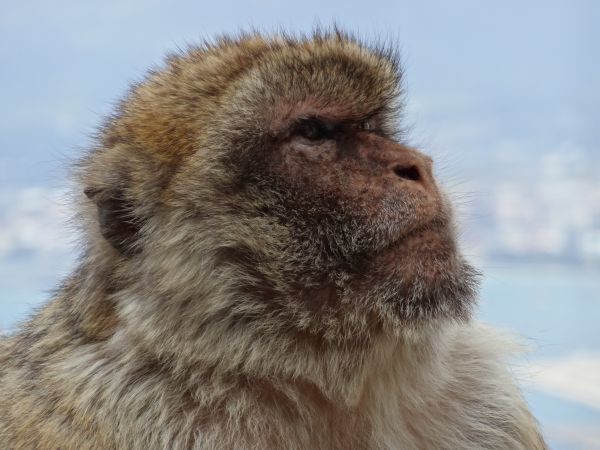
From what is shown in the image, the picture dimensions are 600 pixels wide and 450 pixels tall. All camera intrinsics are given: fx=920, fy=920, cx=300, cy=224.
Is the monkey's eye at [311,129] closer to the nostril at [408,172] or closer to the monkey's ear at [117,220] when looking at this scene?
the nostril at [408,172]

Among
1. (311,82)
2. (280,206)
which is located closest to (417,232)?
(280,206)

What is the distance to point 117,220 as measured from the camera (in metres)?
2.45

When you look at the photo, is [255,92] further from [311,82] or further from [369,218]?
[369,218]

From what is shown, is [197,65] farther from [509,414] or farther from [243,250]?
[509,414]

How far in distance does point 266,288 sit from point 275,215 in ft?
0.61

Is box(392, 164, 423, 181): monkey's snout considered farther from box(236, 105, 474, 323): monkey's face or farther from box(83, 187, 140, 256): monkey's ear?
box(83, 187, 140, 256): monkey's ear

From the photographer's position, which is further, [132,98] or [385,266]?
[132,98]

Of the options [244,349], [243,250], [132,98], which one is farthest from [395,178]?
[132,98]

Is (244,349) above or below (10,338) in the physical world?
above

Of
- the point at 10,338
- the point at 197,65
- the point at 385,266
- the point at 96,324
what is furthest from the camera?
the point at 10,338

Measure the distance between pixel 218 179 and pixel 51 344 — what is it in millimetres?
678

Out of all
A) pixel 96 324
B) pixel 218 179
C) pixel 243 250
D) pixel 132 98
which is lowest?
pixel 96 324

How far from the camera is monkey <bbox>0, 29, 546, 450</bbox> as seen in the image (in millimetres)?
2250

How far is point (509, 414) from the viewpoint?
8.40 ft
